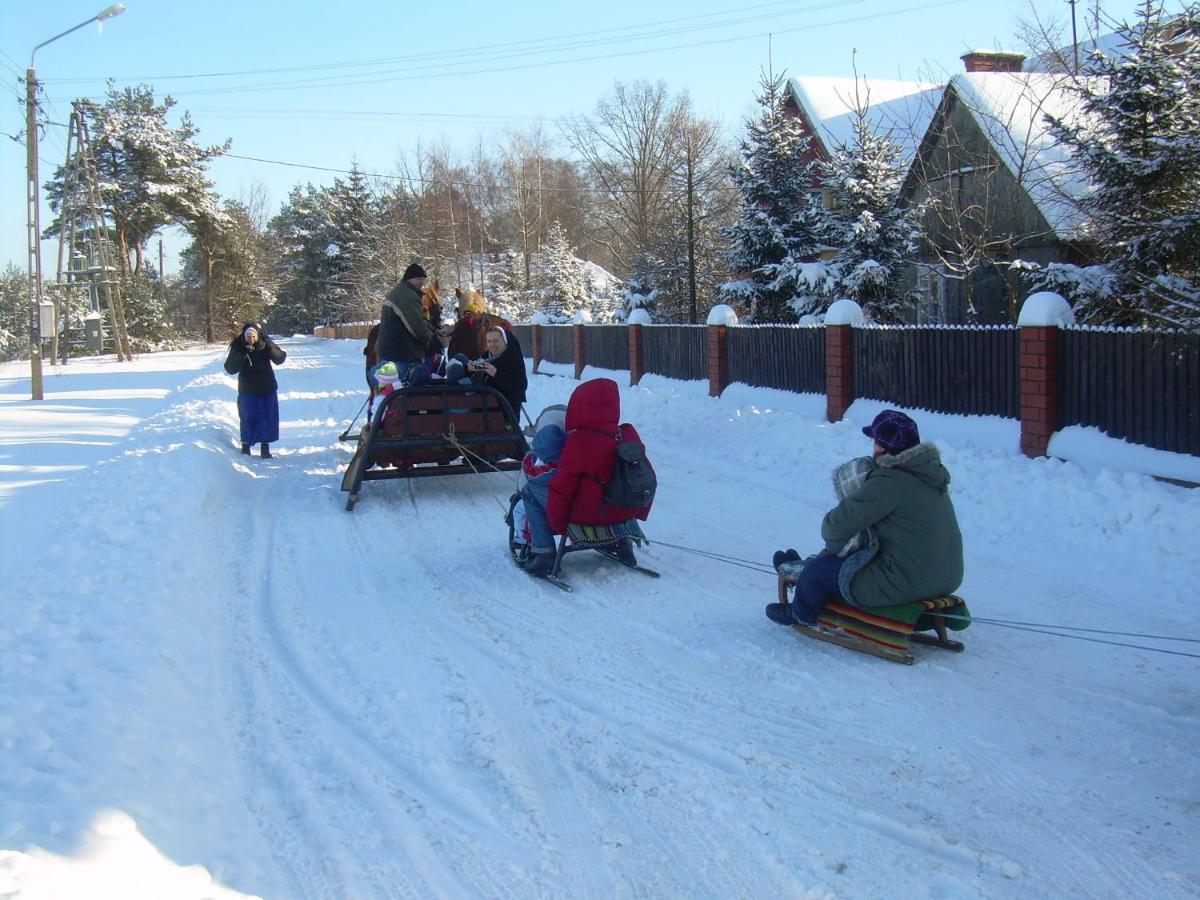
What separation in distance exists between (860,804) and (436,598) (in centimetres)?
359

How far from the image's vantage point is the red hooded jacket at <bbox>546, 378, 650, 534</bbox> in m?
6.76

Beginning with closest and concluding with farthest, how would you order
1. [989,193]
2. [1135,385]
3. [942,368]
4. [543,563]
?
[543,563] < [1135,385] < [942,368] < [989,193]

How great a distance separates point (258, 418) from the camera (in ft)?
41.9

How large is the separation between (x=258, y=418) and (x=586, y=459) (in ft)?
24.3

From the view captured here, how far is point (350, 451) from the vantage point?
1330 centimetres

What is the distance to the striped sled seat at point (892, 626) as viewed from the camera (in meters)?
5.26

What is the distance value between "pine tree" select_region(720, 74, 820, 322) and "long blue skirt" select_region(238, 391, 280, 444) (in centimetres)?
1316

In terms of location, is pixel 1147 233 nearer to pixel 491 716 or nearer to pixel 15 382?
pixel 491 716

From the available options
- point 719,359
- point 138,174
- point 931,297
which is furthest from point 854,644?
point 138,174

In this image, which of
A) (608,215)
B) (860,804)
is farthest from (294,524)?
(608,215)

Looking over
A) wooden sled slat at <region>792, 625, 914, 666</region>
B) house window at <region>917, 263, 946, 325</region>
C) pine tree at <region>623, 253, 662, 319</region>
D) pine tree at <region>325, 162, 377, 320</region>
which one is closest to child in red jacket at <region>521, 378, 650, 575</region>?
wooden sled slat at <region>792, 625, 914, 666</region>

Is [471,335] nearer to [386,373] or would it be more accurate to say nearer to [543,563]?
[386,373]

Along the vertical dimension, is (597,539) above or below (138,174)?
below

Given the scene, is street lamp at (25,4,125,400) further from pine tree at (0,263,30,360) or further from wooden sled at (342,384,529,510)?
pine tree at (0,263,30,360)
